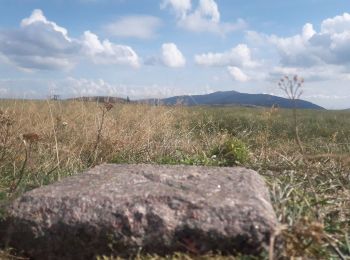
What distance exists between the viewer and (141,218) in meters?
2.91

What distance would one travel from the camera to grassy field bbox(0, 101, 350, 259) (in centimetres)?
301

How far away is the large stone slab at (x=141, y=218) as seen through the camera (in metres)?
2.79

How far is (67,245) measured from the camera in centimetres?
305

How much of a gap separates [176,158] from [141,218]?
323cm

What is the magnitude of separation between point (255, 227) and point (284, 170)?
2.31 m

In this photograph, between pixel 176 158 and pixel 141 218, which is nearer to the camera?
pixel 141 218

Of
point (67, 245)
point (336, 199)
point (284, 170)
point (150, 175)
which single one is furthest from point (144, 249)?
point (284, 170)

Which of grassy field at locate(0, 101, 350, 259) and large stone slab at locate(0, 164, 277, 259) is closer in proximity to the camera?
large stone slab at locate(0, 164, 277, 259)

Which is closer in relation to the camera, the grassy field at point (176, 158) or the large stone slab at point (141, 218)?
the large stone slab at point (141, 218)

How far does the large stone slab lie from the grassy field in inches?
6.4

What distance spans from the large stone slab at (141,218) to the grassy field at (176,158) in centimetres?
16

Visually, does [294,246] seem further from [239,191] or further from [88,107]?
[88,107]

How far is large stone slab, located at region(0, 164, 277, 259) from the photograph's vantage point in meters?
2.79

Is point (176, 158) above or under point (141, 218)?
under
